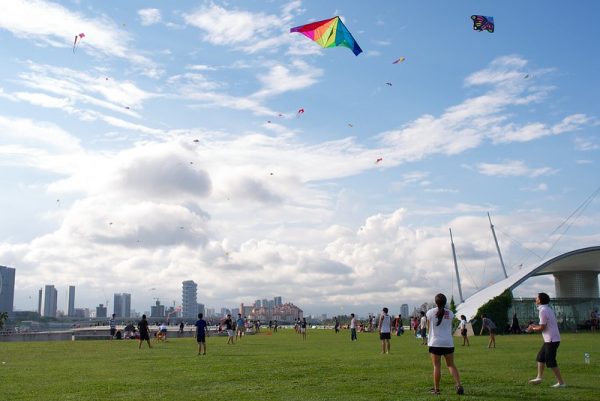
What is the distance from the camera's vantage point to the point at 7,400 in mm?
11258

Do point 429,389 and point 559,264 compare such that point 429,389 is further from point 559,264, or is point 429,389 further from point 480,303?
point 559,264

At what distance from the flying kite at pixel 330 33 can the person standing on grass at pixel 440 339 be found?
7814 mm

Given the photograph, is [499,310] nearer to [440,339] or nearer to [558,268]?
[558,268]

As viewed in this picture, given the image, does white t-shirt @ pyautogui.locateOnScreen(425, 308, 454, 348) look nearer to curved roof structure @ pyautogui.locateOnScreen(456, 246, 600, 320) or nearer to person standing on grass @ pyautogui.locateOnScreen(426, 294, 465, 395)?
person standing on grass @ pyautogui.locateOnScreen(426, 294, 465, 395)

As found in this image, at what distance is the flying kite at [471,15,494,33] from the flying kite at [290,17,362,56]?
16.2 ft

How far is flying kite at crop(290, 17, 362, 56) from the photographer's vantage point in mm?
16500

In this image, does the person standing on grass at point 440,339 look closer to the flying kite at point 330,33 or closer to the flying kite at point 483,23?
the flying kite at point 330,33

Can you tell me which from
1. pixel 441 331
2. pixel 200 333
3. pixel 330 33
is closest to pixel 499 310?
pixel 200 333

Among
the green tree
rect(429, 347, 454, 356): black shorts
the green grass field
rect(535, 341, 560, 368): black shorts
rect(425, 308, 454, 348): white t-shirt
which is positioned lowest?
the green grass field

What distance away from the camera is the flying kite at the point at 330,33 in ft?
54.1

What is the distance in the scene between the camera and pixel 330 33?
1670 cm

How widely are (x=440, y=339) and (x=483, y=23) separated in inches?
492

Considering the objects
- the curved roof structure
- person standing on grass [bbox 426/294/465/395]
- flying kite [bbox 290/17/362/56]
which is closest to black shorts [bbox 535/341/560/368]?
person standing on grass [bbox 426/294/465/395]

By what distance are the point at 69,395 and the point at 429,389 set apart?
22.9 feet
